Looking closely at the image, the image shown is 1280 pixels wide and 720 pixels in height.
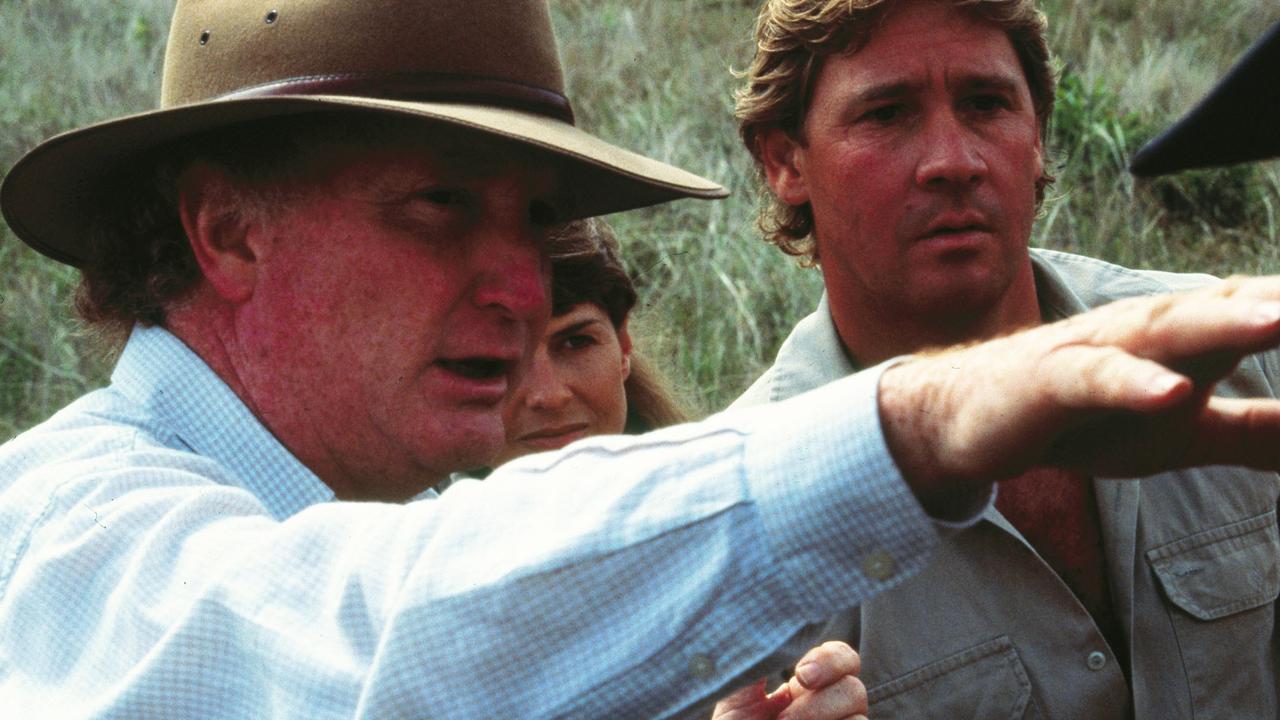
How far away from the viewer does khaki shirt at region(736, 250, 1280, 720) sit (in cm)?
309

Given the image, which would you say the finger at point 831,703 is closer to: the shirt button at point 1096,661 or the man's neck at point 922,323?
the shirt button at point 1096,661

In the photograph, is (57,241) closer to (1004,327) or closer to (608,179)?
(608,179)

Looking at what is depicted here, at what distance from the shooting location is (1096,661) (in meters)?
3.12

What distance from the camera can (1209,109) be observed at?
142 centimetres

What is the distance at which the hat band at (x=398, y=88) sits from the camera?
2.27 meters

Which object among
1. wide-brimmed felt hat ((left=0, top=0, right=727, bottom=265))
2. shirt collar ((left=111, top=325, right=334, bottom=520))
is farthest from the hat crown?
shirt collar ((left=111, top=325, right=334, bottom=520))

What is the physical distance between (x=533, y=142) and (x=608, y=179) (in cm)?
57

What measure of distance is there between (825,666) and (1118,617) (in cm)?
128

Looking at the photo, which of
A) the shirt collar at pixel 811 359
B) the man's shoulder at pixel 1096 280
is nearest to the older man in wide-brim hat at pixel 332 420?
the shirt collar at pixel 811 359

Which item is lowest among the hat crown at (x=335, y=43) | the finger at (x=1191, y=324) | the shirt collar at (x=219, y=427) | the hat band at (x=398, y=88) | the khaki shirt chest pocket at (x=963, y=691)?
the khaki shirt chest pocket at (x=963, y=691)

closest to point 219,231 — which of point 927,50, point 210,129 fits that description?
point 210,129

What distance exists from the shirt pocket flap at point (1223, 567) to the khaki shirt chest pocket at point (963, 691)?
417 millimetres

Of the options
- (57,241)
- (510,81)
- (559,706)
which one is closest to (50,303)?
(57,241)

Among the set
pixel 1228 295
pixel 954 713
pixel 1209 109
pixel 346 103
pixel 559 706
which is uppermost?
pixel 346 103
